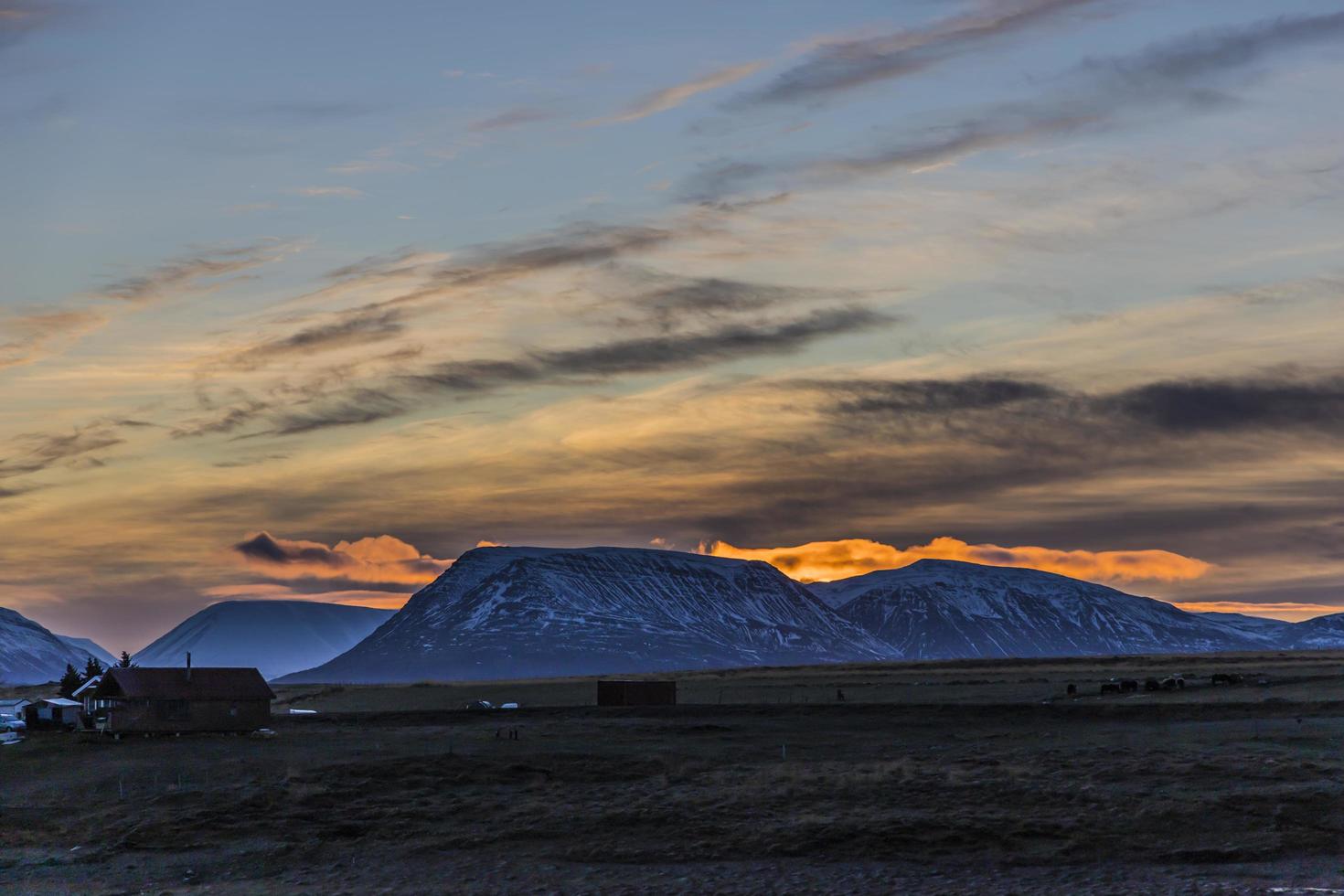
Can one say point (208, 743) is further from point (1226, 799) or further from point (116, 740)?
point (1226, 799)

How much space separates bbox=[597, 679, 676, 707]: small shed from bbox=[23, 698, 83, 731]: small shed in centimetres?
4373

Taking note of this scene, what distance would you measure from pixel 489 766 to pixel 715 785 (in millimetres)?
12551

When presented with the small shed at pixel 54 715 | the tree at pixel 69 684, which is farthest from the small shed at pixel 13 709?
the tree at pixel 69 684

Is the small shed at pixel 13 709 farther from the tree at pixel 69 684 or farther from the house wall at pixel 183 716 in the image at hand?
the house wall at pixel 183 716

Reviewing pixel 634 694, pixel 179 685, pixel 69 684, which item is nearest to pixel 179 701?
pixel 179 685

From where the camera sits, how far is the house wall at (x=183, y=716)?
103m

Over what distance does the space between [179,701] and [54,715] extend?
22296mm

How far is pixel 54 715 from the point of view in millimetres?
120000

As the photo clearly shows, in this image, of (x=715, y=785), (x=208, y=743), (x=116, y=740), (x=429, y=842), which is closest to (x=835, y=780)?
(x=715, y=785)

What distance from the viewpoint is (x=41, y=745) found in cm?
9462

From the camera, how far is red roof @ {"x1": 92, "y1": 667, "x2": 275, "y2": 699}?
10425cm

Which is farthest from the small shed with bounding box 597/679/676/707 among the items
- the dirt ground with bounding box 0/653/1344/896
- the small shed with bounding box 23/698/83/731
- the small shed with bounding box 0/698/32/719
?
the small shed with bounding box 0/698/32/719

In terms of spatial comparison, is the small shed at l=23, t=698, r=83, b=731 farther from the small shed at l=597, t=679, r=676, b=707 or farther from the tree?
the small shed at l=597, t=679, r=676, b=707

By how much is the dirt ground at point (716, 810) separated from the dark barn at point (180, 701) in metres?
12.9
